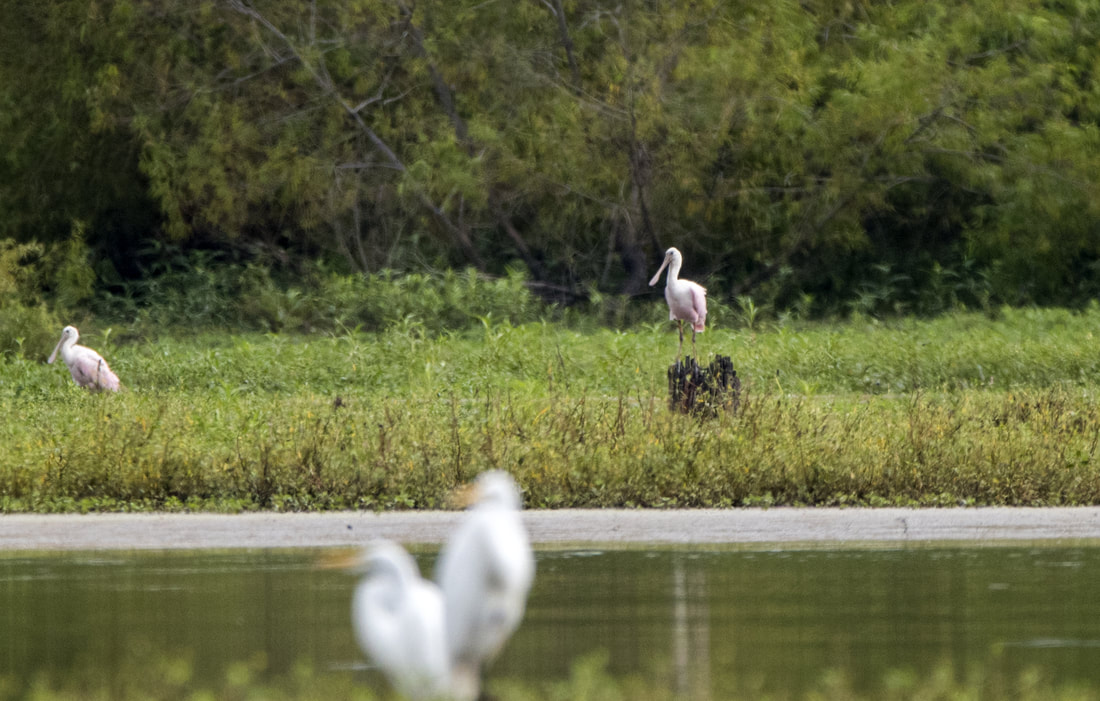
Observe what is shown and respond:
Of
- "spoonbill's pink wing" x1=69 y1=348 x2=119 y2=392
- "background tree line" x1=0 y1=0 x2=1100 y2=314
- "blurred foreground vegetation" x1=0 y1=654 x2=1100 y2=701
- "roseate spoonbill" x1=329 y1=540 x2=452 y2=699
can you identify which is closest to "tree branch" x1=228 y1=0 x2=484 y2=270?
"background tree line" x1=0 y1=0 x2=1100 y2=314

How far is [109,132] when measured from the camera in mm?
34875

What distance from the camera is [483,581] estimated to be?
16.6 ft

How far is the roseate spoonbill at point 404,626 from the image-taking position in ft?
16.6

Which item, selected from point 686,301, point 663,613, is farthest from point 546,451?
point 686,301

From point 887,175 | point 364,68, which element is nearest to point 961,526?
point 887,175

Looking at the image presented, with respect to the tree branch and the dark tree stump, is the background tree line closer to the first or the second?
the tree branch

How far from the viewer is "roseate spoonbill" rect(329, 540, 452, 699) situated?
16.6 feet

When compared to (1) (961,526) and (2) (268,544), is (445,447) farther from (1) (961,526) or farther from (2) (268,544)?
(1) (961,526)

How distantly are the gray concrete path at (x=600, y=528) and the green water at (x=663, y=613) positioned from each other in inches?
5.6

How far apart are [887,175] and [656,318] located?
5.20 metres

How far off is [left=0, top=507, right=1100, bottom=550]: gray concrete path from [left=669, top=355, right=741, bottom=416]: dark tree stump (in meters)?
2.47

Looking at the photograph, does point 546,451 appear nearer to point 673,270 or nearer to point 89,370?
point 89,370

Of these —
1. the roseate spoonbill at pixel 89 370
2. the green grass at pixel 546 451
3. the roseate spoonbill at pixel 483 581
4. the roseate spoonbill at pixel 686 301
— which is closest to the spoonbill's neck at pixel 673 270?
the roseate spoonbill at pixel 686 301

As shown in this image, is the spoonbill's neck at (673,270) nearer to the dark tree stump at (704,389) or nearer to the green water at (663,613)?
the dark tree stump at (704,389)
